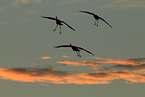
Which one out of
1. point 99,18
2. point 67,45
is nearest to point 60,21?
point 67,45

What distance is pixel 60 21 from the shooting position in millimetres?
33719

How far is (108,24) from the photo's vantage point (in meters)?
33.8

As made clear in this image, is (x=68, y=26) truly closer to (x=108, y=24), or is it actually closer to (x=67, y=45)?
(x=67, y=45)

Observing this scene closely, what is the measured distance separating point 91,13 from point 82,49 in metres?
8.44

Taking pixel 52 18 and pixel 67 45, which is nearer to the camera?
pixel 67 45

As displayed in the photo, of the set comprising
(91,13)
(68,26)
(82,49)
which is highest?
(91,13)

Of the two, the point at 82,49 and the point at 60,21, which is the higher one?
the point at 60,21

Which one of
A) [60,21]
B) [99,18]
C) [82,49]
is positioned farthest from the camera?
[99,18]

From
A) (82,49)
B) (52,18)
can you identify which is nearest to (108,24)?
(82,49)

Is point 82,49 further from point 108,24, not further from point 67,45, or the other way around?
point 108,24

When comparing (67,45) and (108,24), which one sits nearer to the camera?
(67,45)

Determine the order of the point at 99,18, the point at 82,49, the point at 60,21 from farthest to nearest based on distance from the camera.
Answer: the point at 99,18 → the point at 60,21 → the point at 82,49

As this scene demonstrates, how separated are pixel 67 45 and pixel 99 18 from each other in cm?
874

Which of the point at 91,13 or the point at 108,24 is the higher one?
the point at 91,13
